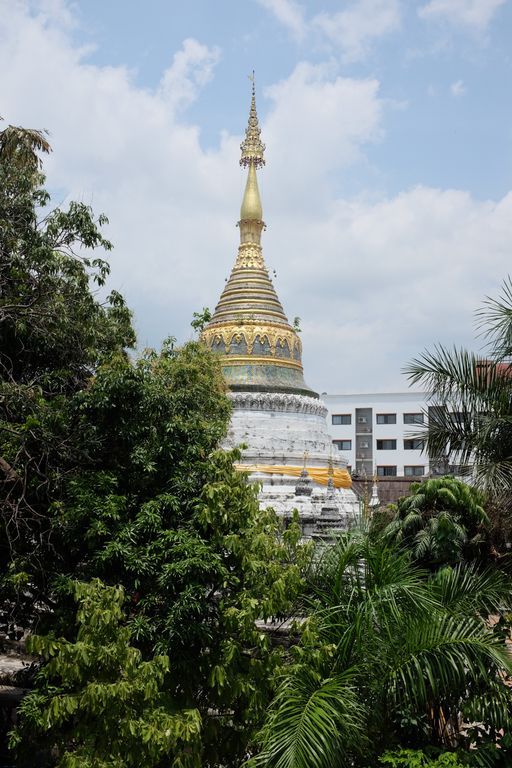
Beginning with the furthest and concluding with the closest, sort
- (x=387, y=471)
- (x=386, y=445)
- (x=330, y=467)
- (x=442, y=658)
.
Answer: (x=386, y=445)
(x=387, y=471)
(x=330, y=467)
(x=442, y=658)

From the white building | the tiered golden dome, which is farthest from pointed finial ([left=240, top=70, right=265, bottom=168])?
the white building

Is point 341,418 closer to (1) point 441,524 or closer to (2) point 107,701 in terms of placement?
(1) point 441,524

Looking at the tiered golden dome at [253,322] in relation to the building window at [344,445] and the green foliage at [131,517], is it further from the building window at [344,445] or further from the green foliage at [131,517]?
the green foliage at [131,517]

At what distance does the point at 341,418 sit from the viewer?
58156 mm

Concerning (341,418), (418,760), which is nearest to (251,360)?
(341,418)

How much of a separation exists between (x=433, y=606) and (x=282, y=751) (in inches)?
93.6

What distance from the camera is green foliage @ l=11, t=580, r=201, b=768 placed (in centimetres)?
762

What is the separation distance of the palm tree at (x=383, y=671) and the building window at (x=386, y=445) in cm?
4830

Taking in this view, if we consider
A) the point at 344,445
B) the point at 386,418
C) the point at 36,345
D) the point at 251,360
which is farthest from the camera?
the point at 344,445

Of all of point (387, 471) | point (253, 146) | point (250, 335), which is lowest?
point (387, 471)

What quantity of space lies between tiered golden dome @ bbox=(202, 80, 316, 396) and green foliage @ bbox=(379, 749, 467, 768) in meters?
28.7

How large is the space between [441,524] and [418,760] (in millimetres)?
7418

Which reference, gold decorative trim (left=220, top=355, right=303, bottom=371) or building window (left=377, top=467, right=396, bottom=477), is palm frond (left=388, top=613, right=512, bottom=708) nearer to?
gold decorative trim (left=220, top=355, right=303, bottom=371)

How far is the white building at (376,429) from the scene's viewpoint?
5569 cm
